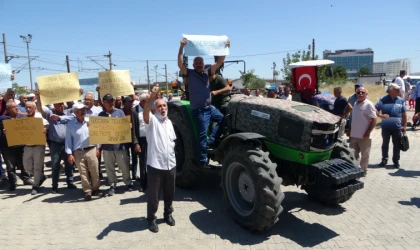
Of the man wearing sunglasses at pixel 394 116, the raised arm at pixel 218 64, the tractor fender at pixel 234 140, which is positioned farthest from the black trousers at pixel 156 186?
the man wearing sunglasses at pixel 394 116

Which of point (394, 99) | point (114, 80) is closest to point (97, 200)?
point (114, 80)

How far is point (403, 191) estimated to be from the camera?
5.50 m

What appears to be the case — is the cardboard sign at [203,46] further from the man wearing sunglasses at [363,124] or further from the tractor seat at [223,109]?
the man wearing sunglasses at [363,124]

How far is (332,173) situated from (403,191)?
8.94ft

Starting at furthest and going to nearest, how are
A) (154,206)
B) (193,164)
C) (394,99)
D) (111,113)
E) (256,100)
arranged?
(394,99) → (111,113) → (193,164) → (256,100) → (154,206)

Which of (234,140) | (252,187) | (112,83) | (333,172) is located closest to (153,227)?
(252,187)

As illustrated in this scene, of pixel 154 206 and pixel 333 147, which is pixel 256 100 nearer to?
pixel 333 147

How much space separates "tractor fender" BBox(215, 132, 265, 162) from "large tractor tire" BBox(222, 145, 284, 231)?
102 millimetres

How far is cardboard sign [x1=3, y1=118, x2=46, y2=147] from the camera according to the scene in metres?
5.89

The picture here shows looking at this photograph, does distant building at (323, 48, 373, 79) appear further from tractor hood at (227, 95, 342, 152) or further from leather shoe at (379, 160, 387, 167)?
tractor hood at (227, 95, 342, 152)

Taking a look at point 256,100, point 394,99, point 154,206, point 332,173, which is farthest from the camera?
point 394,99

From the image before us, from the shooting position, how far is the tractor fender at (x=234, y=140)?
12.9ft

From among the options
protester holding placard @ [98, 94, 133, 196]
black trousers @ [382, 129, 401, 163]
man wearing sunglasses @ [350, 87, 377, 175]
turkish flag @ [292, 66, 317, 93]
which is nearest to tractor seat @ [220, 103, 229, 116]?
protester holding placard @ [98, 94, 133, 196]

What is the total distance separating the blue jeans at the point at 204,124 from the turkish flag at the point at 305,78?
5735 mm
